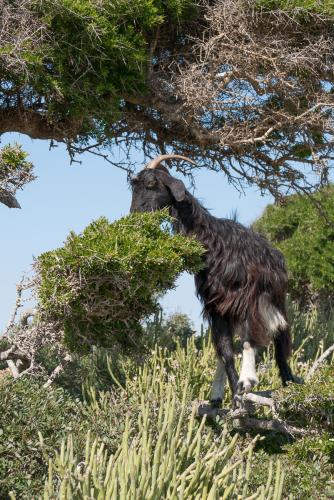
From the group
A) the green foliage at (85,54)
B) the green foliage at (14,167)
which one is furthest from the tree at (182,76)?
the green foliage at (14,167)

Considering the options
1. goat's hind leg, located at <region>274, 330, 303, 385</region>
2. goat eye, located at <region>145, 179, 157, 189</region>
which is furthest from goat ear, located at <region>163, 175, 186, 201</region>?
goat's hind leg, located at <region>274, 330, 303, 385</region>

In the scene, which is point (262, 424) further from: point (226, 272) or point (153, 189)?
point (153, 189)

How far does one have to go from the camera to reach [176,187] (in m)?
6.66

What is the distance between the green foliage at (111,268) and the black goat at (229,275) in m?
0.53

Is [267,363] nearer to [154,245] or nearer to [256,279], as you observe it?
[256,279]

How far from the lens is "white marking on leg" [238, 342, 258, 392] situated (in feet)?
21.8

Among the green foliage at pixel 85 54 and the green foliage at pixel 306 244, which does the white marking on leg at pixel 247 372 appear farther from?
the green foliage at pixel 306 244

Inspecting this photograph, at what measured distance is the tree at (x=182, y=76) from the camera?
7887mm

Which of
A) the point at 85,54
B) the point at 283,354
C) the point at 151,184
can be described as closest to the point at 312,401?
the point at 283,354

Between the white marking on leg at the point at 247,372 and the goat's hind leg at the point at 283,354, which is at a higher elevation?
the goat's hind leg at the point at 283,354

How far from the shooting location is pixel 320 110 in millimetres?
9031

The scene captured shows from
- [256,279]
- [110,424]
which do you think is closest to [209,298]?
[256,279]

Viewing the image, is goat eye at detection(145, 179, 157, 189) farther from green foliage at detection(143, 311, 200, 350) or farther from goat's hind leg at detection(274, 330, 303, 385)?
green foliage at detection(143, 311, 200, 350)

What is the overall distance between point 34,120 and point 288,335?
12.1ft
